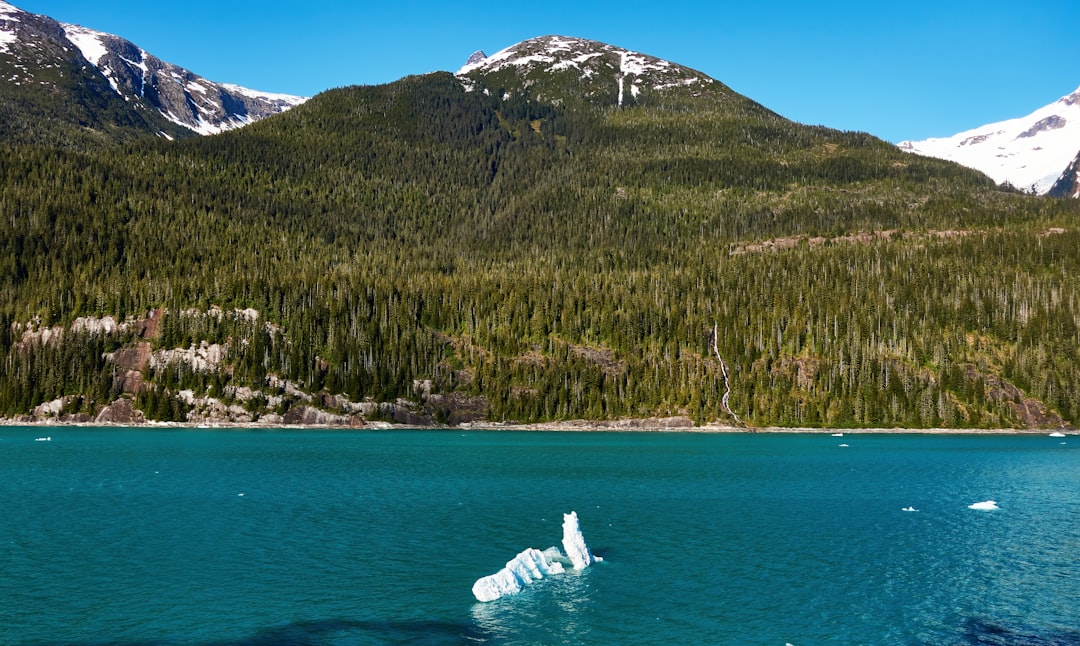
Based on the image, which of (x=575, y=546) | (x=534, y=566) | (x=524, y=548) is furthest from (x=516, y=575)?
(x=524, y=548)

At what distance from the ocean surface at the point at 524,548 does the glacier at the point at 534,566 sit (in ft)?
2.89

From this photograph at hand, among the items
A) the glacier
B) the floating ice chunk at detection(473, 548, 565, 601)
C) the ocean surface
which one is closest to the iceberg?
the glacier

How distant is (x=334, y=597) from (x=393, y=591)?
12.1 feet

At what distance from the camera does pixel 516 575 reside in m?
56.9

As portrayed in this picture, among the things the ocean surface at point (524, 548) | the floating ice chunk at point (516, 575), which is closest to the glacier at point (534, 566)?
the floating ice chunk at point (516, 575)

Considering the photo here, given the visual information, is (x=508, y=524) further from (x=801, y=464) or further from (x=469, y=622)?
(x=801, y=464)

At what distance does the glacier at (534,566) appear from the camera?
2143 inches

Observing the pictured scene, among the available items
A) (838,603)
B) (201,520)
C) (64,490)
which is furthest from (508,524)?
(64,490)

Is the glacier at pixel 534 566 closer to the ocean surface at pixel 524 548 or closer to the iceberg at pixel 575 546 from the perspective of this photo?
the iceberg at pixel 575 546

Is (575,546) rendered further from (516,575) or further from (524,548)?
(524,548)

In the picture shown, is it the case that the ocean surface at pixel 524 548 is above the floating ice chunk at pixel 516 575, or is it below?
below

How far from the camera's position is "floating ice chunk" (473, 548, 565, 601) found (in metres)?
54.2

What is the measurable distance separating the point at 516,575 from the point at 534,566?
7.51 feet

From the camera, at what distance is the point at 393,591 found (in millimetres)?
56594
